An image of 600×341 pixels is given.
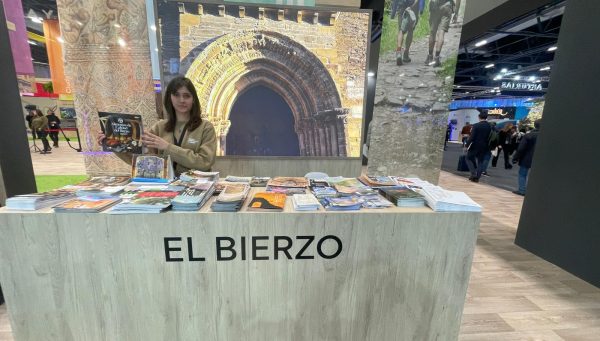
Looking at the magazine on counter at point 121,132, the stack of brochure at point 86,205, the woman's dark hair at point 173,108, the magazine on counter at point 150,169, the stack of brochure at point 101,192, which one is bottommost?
the stack of brochure at point 86,205

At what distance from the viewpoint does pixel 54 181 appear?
490 centimetres

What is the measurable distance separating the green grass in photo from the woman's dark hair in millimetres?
4090

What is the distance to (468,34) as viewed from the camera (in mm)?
5980

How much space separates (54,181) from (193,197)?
5.46 metres

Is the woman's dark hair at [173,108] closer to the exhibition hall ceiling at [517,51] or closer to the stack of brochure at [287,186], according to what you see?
the stack of brochure at [287,186]

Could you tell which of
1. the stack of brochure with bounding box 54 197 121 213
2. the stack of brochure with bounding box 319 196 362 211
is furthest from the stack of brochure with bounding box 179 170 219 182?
the stack of brochure with bounding box 319 196 362 211

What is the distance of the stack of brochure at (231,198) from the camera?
48.8 inches

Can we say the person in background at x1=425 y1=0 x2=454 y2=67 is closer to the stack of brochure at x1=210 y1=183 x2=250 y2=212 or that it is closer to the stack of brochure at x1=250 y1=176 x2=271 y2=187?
the stack of brochure at x1=250 y1=176 x2=271 y2=187

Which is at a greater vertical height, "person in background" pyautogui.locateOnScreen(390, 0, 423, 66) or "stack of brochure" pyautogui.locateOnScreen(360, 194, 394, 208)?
"person in background" pyautogui.locateOnScreen(390, 0, 423, 66)

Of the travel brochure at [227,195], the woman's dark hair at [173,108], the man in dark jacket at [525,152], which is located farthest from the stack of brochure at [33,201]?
the man in dark jacket at [525,152]

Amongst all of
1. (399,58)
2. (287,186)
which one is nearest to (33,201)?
(287,186)

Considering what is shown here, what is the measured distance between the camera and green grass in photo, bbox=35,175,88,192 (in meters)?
4.64

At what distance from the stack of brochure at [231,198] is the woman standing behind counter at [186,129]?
0.50 meters

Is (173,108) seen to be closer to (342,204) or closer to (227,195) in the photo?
(227,195)
